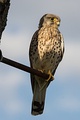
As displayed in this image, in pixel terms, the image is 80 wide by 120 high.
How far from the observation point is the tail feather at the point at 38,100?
6457 millimetres

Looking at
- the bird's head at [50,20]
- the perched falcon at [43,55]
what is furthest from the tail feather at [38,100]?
the bird's head at [50,20]

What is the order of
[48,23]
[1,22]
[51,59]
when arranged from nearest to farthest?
[1,22]
[51,59]
[48,23]

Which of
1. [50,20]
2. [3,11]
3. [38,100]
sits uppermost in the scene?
[3,11]

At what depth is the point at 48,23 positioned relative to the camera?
7723mm

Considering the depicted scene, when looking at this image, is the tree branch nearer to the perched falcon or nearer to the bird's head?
the perched falcon

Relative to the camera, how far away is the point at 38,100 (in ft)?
23.0

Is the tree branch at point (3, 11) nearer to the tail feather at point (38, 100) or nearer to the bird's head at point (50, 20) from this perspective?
the tail feather at point (38, 100)

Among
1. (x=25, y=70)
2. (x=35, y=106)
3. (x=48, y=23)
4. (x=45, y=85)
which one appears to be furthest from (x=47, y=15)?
(x=25, y=70)

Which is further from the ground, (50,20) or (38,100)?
(50,20)

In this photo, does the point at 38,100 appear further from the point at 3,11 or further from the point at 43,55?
the point at 3,11

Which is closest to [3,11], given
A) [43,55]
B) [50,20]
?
[43,55]

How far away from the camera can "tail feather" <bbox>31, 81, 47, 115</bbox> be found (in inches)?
254

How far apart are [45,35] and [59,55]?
45cm

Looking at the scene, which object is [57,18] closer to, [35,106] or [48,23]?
[48,23]
